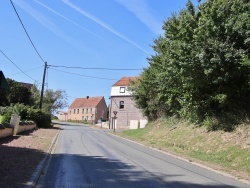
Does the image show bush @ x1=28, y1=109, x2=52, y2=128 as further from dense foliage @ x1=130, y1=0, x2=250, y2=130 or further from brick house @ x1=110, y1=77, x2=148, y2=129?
dense foliage @ x1=130, y1=0, x2=250, y2=130

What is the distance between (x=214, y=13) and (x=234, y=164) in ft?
26.8

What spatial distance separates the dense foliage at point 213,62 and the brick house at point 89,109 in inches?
3112

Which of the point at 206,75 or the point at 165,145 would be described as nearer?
the point at 206,75

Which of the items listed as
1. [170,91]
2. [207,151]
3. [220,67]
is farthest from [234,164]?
[170,91]

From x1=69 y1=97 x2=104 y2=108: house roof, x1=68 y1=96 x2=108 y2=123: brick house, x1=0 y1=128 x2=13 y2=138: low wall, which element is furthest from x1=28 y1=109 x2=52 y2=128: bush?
x1=69 y1=97 x2=104 y2=108: house roof

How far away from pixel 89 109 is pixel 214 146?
8987cm

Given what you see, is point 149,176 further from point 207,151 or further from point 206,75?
point 206,75

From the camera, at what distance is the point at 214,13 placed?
63.4 feet

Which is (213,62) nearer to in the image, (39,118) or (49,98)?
(39,118)

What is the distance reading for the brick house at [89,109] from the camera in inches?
4136

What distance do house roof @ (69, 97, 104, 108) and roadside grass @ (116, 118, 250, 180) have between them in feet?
261

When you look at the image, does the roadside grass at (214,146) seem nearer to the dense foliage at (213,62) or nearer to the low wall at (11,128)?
the dense foliage at (213,62)

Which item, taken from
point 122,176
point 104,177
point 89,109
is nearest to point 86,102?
point 89,109

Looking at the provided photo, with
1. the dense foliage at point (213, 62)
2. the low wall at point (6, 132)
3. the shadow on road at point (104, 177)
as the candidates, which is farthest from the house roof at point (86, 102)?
the shadow on road at point (104, 177)
